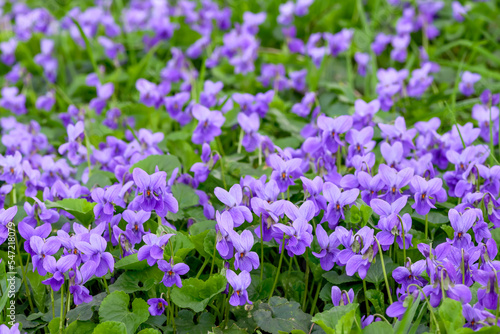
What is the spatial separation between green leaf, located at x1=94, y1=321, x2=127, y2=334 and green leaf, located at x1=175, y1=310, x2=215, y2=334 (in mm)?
242

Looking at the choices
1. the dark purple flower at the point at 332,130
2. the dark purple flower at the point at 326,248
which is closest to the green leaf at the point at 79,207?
the dark purple flower at the point at 326,248

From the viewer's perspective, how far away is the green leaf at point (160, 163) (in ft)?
7.52

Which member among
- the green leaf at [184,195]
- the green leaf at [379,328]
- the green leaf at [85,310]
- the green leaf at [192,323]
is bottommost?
the green leaf at [192,323]

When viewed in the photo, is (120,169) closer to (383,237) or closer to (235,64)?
(383,237)

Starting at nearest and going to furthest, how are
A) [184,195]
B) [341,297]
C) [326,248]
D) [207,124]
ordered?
[341,297]
[326,248]
[184,195]
[207,124]

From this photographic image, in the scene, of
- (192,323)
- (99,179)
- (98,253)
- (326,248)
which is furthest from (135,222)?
(326,248)

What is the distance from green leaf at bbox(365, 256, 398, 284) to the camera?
1.84 metres

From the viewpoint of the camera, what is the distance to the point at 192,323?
1840 mm

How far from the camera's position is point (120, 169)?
2.26 metres

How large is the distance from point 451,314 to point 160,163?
1327 mm

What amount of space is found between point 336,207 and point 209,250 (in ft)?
1.58

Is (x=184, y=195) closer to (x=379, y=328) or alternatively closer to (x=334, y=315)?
(x=334, y=315)

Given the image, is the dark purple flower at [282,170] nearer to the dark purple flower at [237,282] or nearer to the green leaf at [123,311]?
the dark purple flower at [237,282]

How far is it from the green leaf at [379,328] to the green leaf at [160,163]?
1.10m
